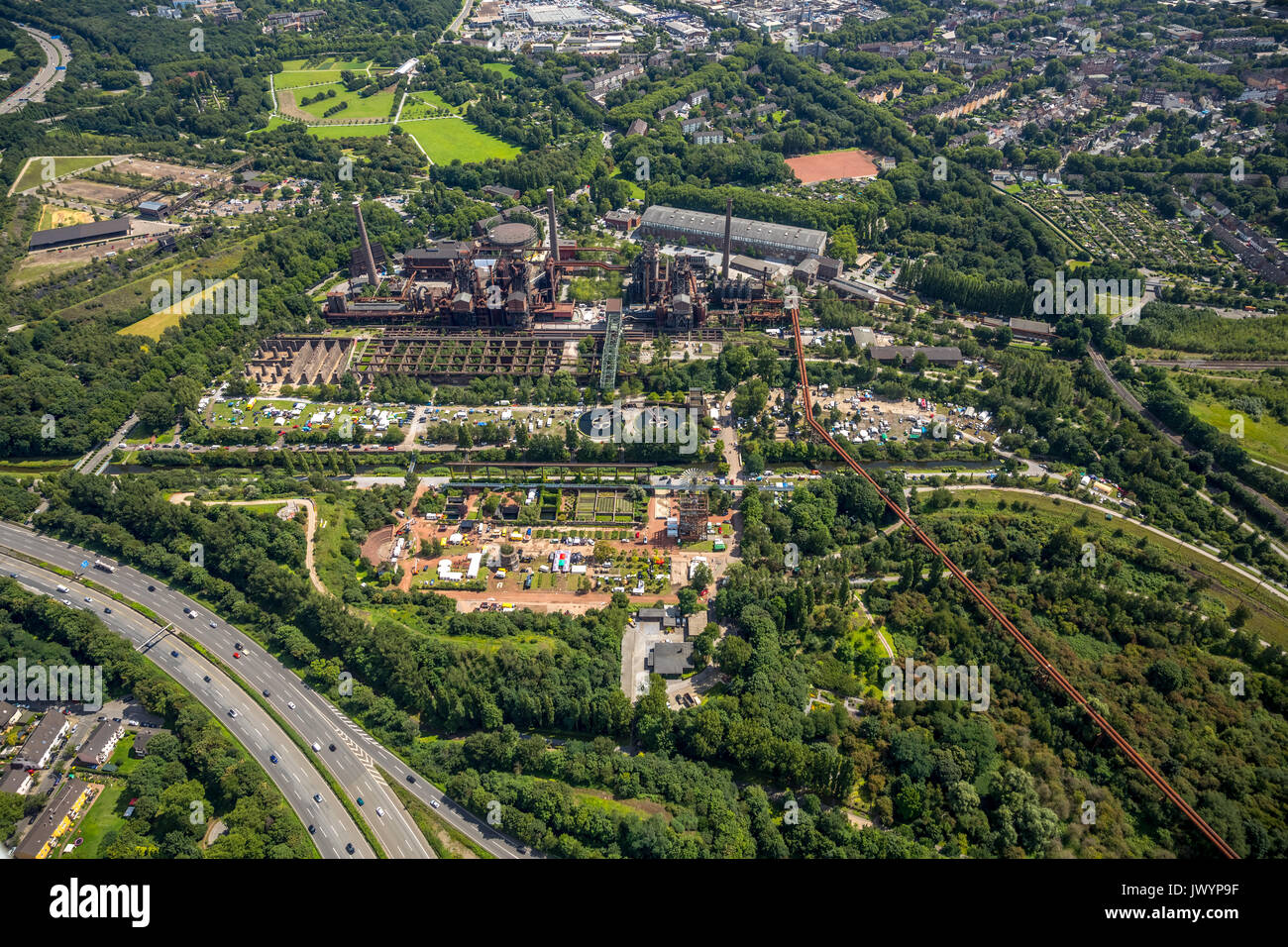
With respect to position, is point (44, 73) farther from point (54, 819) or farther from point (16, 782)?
point (54, 819)

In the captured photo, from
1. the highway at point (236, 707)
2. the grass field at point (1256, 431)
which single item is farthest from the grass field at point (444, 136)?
the grass field at point (1256, 431)

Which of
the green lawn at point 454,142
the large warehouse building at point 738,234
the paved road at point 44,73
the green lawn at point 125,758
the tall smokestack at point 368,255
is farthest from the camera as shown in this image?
the paved road at point 44,73

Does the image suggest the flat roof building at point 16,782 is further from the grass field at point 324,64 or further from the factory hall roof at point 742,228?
the grass field at point 324,64

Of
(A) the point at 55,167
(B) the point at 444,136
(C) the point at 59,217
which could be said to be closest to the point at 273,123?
(B) the point at 444,136

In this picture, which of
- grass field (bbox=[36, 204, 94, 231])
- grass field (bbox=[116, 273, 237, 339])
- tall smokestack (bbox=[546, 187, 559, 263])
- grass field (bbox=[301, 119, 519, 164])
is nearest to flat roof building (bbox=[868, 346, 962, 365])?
tall smokestack (bbox=[546, 187, 559, 263])

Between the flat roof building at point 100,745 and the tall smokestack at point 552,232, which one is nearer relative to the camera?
the flat roof building at point 100,745

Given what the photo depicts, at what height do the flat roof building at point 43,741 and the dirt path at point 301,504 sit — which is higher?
the dirt path at point 301,504

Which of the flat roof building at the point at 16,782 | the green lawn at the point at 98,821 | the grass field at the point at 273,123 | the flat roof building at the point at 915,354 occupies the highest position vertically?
the grass field at the point at 273,123
